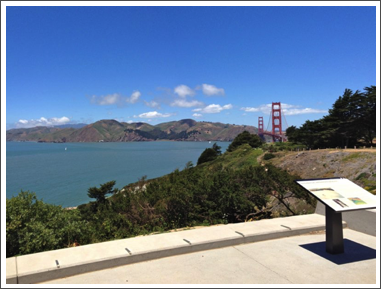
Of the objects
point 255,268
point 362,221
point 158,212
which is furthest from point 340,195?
point 158,212

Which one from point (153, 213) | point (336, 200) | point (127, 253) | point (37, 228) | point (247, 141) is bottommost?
point (153, 213)

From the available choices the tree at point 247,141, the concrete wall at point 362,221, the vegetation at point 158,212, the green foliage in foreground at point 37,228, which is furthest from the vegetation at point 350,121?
the green foliage in foreground at point 37,228

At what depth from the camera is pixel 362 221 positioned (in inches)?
227

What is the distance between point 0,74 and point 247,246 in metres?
4.15

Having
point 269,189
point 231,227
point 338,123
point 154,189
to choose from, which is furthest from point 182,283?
point 338,123

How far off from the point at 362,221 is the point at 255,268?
2946mm

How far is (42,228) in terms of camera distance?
4.92 meters

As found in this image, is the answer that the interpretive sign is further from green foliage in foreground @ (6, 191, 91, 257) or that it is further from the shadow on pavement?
green foliage in foreground @ (6, 191, 91, 257)

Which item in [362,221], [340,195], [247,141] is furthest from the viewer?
[247,141]

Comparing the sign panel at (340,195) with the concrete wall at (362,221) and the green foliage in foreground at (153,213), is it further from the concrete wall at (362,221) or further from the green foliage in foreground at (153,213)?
the green foliage in foreground at (153,213)

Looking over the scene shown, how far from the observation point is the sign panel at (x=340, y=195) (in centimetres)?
415

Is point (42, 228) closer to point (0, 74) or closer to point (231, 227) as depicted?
point (0, 74)

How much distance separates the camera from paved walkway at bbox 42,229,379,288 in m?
3.71

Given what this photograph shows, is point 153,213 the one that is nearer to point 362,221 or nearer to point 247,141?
point 362,221
